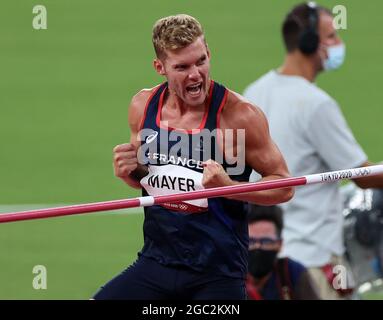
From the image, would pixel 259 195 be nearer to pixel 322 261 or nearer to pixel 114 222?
pixel 322 261

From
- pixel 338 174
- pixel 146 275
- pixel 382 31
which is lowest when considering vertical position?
pixel 146 275

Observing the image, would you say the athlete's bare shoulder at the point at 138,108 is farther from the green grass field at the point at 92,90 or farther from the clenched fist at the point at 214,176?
the green grass field at the point at 92,90

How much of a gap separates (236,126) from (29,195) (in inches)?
303

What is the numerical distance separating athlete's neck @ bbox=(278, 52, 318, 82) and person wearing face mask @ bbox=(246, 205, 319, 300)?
1004 mm

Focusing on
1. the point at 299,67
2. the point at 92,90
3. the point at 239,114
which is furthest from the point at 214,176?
the point at 92,90

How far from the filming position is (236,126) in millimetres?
6895

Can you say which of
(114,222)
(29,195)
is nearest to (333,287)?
(114,222)

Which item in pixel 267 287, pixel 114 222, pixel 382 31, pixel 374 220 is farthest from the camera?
pixel 382 31

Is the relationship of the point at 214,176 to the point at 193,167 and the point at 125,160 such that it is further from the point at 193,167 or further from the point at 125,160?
the point at 125,160

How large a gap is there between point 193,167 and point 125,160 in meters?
0.38

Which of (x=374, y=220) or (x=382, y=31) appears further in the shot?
(x=382, y=31)

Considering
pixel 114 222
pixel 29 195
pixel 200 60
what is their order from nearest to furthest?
pixel 200 60, pixel 114 222, pixel 29 195

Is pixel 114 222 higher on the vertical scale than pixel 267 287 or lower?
higher

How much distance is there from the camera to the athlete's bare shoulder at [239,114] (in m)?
6.89
